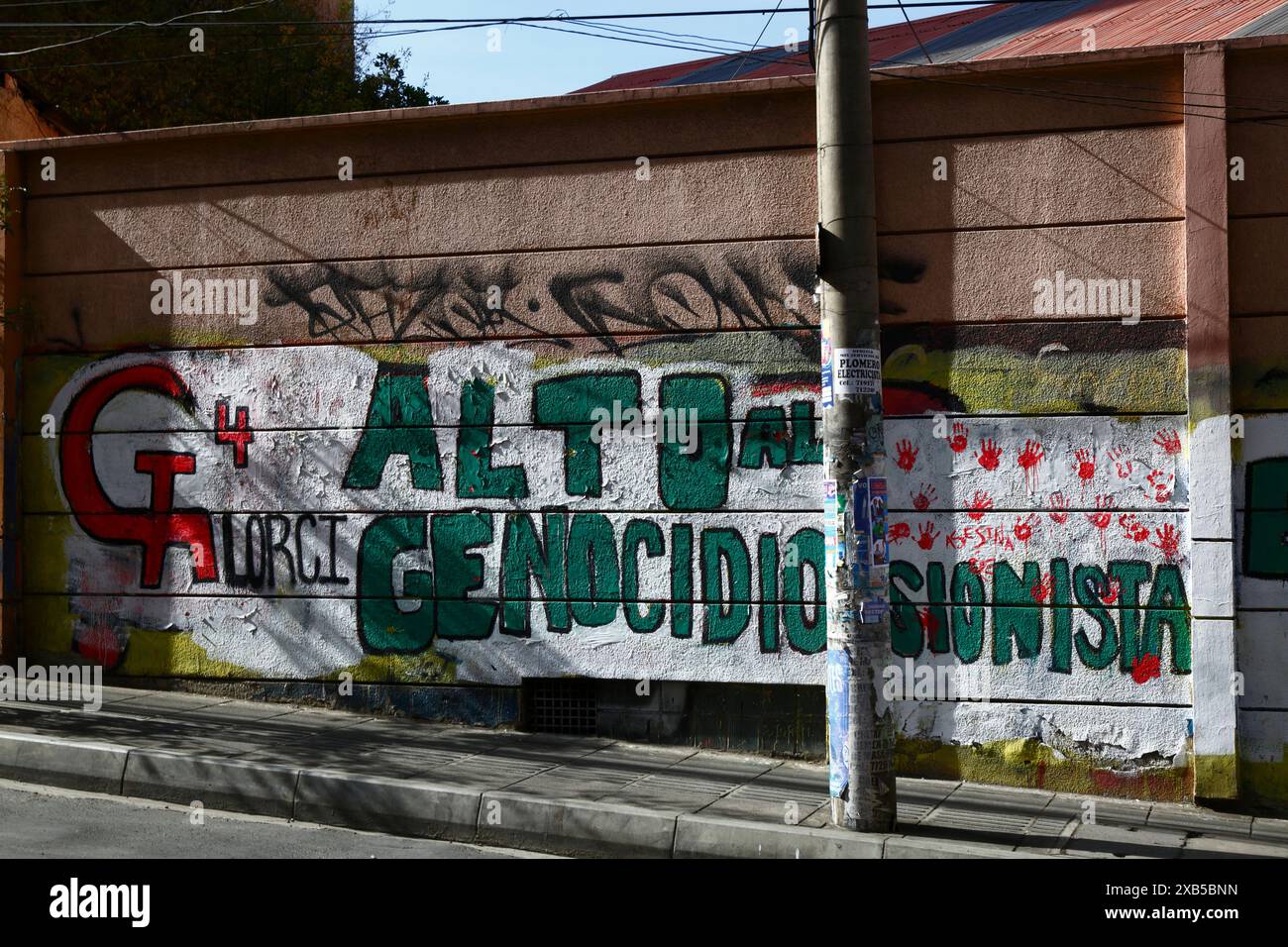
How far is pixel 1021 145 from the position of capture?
→ 7.46 meters

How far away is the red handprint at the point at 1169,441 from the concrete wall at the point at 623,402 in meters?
0.01

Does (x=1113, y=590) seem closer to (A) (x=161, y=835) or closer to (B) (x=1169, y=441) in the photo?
(B) (x=1169, y=441)

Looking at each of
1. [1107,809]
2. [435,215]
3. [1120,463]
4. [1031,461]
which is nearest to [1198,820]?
[1107,809]

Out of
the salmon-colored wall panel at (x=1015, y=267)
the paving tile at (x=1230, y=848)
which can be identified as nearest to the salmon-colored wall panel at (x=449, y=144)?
the salmon-colored wall panel at (x=1015, y=267)

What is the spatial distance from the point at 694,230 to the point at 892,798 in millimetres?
3832

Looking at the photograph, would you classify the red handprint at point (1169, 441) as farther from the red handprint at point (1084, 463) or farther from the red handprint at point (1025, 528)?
the red handprint at point (1025, 528)

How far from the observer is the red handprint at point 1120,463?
7.24 m

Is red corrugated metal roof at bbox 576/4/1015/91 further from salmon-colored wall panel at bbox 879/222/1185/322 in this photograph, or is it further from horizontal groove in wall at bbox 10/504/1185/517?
horizontal groove in wall at bbox 10/504/1185/517

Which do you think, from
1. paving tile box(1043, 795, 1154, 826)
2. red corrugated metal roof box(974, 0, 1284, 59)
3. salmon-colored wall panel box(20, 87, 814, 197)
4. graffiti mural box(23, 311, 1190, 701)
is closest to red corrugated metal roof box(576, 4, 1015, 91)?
red corrugated metal roof box(974, 0, 1284, 59)

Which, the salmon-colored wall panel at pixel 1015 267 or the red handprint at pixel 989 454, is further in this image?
the red handprint at pixel 989 454

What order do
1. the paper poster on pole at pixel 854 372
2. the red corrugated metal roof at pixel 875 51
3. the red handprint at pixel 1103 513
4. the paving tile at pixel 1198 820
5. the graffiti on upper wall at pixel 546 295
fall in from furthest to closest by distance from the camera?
the red corrugated metal roof at pixel 875 51
the graffiti on upper wall at pixel 546 295
the red handprint at pixel 1103 513
the paving tile at pixel 1198 820
the paper poster on pole at pixel 854 372

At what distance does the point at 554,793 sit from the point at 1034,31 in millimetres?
7188
